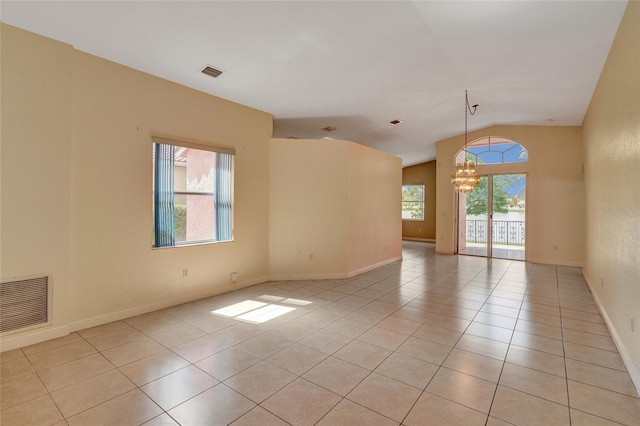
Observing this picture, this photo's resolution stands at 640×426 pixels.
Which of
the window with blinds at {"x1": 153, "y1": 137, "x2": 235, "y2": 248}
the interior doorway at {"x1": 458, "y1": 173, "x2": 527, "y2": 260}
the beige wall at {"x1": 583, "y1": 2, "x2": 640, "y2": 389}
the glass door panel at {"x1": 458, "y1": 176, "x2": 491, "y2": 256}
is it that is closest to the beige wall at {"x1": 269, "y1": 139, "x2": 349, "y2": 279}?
the window with blinds at {"x1": 153, "y1": 137, "x2": 235, "y2": 248}

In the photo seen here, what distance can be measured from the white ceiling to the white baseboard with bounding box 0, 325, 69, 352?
9.67ft

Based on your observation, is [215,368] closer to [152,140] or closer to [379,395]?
[379,395]

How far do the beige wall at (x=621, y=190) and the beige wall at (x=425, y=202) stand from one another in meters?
7.16

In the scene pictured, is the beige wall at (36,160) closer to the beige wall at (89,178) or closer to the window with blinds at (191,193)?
the beige wall at (89,178)

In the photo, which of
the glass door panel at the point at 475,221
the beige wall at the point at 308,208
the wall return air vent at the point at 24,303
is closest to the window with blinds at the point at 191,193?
the beige wall at the point at 308,208

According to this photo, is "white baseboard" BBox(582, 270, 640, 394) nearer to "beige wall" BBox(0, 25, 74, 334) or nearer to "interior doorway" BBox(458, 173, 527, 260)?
"interior doorway" BBox(458, 173, 527, 260)

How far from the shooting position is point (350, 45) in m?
3.48

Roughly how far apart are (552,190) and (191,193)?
313 inches

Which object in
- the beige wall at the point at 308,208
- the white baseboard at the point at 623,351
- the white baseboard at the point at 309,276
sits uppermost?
the beige wall at the point at 308,208

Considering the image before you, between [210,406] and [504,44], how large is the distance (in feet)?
15.3

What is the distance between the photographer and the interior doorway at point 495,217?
792cm

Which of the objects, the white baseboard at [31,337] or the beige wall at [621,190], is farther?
the white baseboard at [31,337]

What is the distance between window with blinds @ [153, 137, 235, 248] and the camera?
4004mm

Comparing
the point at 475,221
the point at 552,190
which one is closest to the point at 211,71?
the point at 552,190
